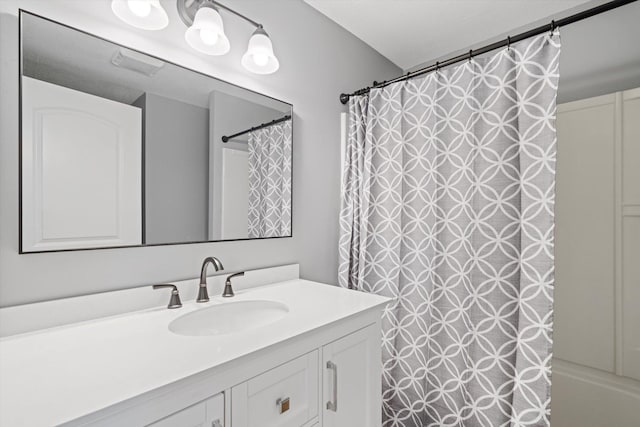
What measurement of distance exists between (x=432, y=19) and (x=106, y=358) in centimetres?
240

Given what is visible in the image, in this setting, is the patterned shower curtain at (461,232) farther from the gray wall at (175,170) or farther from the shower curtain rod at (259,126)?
the gray wall at (175,170)

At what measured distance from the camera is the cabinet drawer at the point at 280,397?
31.7 inches

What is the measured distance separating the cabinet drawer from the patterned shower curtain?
0.87 metres

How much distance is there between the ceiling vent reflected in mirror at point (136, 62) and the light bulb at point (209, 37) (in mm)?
195

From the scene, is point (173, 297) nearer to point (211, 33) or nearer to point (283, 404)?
point (283, 404)

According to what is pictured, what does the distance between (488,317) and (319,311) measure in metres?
0.83

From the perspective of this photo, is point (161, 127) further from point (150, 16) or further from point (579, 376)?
point (579, 376)

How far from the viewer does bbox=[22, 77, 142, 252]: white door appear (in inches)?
36.5

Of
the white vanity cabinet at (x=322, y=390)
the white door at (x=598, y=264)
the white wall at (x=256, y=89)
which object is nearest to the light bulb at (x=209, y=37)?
the white wall at (x=256, y=89)

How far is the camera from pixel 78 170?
1007 millimetres

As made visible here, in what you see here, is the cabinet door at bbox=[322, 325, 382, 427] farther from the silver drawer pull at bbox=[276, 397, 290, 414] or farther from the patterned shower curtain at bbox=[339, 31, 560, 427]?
the patterned shower curtain at bbox=[339, 31, 560, 427]

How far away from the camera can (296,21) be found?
1729 mm

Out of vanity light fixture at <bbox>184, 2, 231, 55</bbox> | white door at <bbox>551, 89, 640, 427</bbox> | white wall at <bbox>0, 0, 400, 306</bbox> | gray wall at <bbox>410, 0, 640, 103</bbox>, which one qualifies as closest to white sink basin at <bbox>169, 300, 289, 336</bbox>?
white wall at <bbox>0, 0, 400, 306</bbox>

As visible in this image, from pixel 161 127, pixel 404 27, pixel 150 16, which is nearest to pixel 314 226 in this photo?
pixel 161 127
